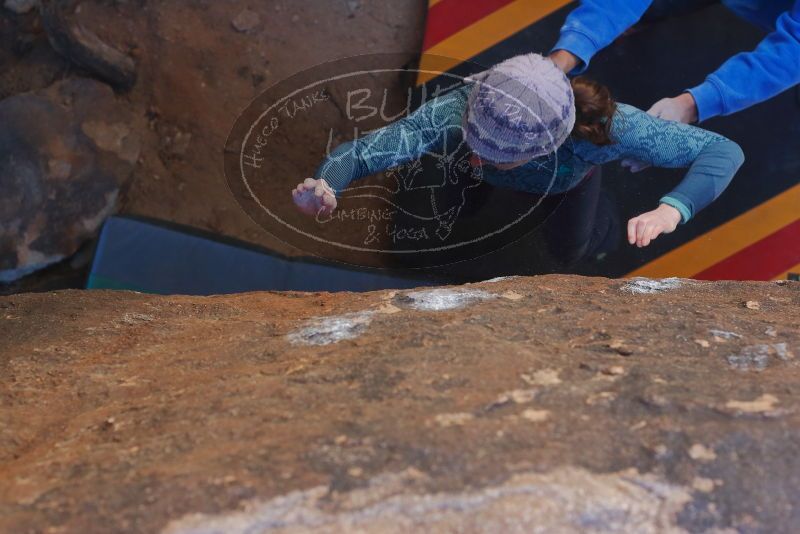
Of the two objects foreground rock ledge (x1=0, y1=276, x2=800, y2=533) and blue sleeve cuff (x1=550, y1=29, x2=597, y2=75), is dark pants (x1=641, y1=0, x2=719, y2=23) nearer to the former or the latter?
blue sleeve cuff (x1=550, y1=29, x2=597, y2=75)

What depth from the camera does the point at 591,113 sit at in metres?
1.22

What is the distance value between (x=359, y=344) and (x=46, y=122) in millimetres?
1292

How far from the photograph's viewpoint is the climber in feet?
3.54

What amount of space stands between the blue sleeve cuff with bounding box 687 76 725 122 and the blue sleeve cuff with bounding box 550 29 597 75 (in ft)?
0.77

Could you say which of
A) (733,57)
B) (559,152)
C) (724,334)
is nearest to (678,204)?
(559,152)

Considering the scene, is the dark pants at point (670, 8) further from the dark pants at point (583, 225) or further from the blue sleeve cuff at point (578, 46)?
the dark pants at point (583, 225)

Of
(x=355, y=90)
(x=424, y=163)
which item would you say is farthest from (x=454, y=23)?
(x=424, y=163)

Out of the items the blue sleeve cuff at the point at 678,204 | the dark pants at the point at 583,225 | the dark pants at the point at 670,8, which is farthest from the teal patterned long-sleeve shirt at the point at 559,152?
the dark pants at the point at 670,8

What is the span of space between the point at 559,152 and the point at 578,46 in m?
0.31

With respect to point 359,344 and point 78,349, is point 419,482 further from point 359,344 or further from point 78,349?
point 78,349

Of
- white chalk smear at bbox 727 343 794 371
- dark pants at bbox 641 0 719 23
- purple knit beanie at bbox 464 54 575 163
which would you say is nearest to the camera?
white chalk smear at bbox 727 343 794 371

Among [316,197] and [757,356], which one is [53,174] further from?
[757,356]

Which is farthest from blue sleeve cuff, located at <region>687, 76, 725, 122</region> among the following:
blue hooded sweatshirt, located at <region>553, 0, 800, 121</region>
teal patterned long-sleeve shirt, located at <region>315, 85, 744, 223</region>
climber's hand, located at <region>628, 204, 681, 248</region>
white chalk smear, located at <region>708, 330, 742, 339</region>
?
white chalk smear, located at <region>708, 330, 742, 339</region>

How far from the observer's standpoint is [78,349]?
1.00m
